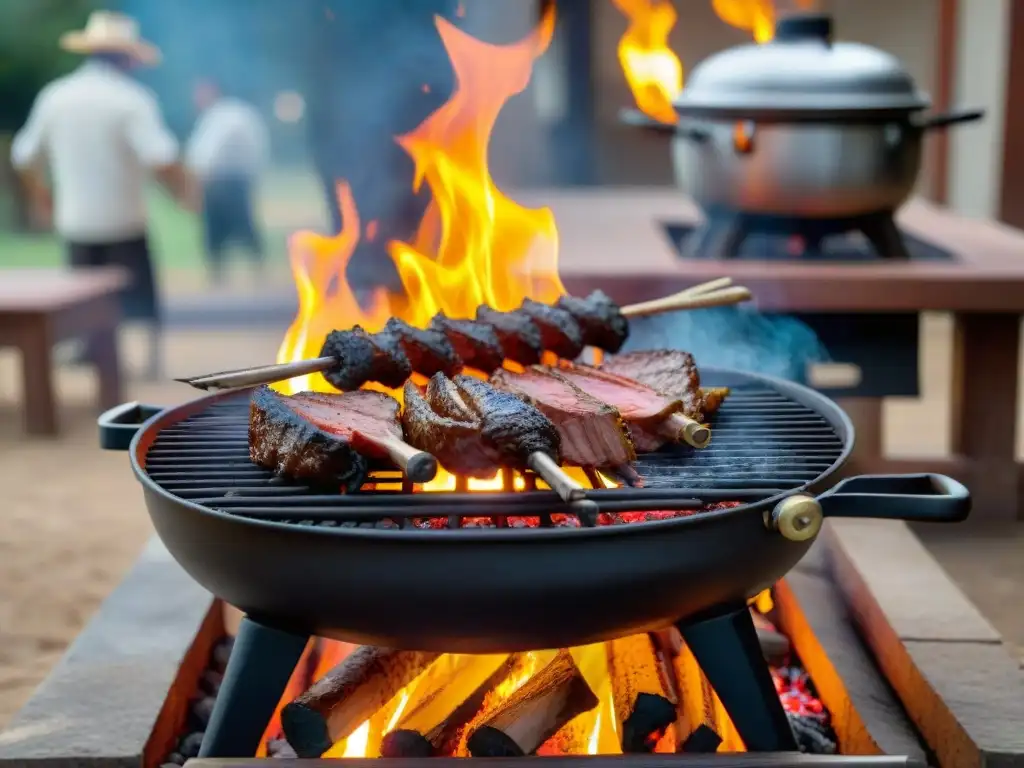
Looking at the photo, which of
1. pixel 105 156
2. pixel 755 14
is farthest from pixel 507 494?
pixel 105 156

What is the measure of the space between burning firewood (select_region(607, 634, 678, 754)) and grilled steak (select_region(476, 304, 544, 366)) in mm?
572

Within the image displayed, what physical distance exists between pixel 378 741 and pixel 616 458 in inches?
28.6

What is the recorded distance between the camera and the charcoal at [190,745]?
6.84ft

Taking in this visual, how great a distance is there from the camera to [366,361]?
2045 mm

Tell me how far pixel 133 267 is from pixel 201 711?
5018 millimetres

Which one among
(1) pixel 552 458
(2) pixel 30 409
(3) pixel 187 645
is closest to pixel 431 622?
(1) pixel 552 458

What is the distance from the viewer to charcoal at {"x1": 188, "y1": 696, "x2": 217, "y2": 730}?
7.32 feet

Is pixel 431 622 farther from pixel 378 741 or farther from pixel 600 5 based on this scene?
pixel 600 5

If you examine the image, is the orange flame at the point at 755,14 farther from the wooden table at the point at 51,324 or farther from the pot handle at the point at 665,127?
the wooden table at the point at 51,324

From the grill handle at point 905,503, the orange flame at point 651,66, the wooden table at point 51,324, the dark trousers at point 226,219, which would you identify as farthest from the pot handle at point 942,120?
the dark trousers at point 226,219

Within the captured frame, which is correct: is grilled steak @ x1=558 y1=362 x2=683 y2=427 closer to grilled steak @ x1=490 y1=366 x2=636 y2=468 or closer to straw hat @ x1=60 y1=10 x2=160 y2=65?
grilled steak @ x1=490 y1=366 x2=636 y2=468

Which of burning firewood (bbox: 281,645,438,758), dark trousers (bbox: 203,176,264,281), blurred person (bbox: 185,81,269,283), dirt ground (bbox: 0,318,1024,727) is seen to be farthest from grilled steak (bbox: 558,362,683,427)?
dark trousers (bbox: 203,176,264,281)

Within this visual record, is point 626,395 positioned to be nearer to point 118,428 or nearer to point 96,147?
point 118,428

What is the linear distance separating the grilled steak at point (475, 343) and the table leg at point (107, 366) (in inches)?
167
